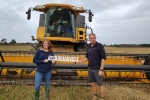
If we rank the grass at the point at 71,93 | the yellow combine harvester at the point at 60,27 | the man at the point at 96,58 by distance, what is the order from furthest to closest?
the yellow combine harvester at the point at 60,27
the grass at the point at 71,93
the man at the point at 96,58

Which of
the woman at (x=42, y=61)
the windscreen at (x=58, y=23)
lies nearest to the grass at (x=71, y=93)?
the woman at (x=42, y=61)

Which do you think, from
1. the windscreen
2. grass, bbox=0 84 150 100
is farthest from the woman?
the windscreen

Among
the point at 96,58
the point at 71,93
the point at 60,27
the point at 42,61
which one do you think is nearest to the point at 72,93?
the point at 71,93

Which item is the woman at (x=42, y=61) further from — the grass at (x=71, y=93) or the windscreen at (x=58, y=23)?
the windscreen at (x=58, y=23)

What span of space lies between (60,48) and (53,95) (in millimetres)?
4857

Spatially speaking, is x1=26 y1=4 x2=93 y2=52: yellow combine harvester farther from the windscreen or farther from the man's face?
the man's face

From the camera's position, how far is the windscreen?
9.41 metres

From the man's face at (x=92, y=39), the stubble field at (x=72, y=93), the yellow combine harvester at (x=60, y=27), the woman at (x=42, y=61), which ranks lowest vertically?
the stubble field at (x=72, y=93)

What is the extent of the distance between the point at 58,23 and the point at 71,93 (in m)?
5.16

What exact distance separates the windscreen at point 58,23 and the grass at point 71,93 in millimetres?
4376

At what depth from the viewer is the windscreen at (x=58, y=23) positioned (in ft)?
30.9

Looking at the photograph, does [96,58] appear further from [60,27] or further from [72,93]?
[60,27]

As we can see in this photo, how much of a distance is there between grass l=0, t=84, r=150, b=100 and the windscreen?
14.4 feet

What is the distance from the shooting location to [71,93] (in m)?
4.94
